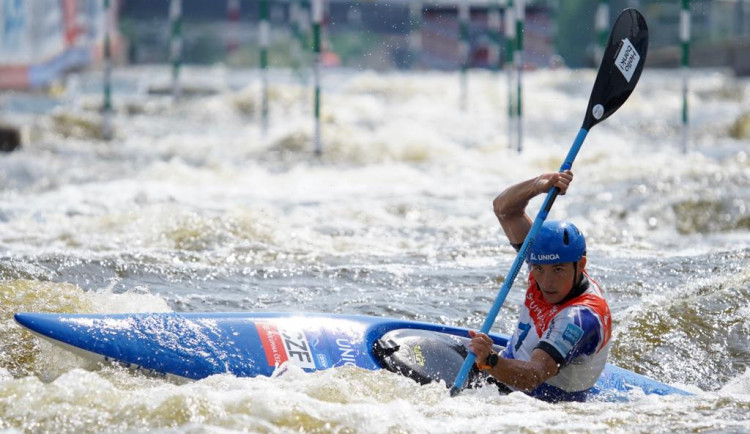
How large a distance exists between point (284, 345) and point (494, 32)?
46.2 feet

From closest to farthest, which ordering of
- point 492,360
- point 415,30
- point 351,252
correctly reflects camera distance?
point 492,360 → point 351,252 → point 415,30

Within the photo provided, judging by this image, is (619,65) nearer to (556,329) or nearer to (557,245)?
(557,245)

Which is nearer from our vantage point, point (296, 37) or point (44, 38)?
point (44, 38)

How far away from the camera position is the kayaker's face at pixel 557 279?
3861 millimetres

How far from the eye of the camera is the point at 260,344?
4184mm

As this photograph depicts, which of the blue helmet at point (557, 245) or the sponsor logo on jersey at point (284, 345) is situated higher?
the blue helmet at point (557, 245)

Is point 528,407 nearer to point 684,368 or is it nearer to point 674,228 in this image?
point 684,368

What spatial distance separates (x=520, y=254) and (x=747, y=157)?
324 inches

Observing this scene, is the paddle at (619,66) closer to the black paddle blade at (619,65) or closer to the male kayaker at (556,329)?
the black paddle blade at (619,65)

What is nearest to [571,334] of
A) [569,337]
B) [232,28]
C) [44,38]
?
[569,337]

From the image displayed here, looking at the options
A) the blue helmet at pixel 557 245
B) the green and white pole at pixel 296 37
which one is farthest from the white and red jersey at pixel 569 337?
the green and white pole at pixel 296 37

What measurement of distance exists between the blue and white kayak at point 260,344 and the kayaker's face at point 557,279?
1.49ft

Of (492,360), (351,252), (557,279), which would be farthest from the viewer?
(351,252)

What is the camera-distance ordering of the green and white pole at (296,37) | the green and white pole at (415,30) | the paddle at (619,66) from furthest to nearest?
the green and white pole at (415,30)
the green and white pole at (296,37)
the paddle at (619,66)
